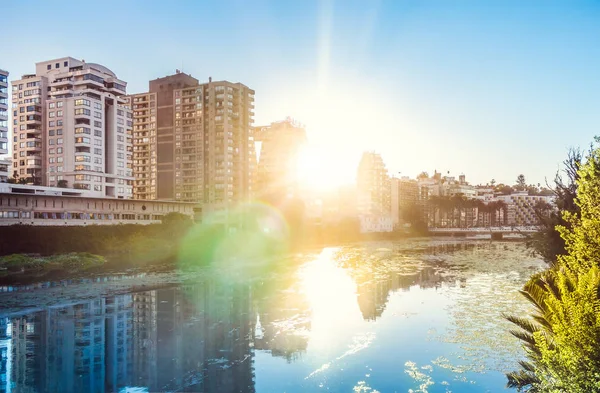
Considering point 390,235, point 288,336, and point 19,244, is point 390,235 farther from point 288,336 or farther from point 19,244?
point 288,336

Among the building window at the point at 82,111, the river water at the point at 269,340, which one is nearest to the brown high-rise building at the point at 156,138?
the building window at the point at 82,111

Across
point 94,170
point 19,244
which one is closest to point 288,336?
point 19,244

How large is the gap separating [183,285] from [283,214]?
3017 inches

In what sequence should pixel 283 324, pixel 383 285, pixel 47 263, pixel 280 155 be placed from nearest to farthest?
pixel 283 324, pixel 383 285, pixel 47 263, pixel 280 155

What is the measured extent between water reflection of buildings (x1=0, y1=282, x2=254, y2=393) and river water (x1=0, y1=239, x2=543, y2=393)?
8cm

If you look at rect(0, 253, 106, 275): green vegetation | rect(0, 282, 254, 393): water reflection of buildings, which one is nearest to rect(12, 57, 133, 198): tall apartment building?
rect(0, 253, 106, 275): green vegetation

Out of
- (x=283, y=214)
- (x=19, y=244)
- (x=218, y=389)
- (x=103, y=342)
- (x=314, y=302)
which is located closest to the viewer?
(x=218, y=389)

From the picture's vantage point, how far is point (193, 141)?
120 meters

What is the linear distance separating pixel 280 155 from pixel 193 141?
→ 48.4 m

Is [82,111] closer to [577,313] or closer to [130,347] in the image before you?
[130,347]

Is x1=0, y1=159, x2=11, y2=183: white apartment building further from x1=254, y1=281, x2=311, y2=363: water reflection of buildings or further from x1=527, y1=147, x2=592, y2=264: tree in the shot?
x1=527, y1=147, x2=592, y2=264: tree

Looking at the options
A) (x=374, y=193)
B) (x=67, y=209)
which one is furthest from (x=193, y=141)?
(x=374, y=193)

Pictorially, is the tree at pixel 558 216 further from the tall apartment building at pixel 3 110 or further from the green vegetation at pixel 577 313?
the tall apartment building at pixel 3 110

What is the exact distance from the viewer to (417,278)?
47281 millimetres
